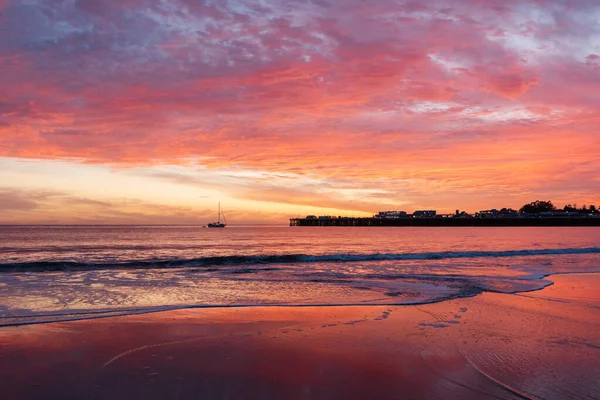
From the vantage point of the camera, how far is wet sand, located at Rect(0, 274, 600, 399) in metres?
6.25

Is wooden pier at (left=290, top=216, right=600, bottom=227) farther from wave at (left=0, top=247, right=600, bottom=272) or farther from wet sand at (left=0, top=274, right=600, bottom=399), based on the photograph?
wet sand at (left=0, top=274, right=600, bottom=399)

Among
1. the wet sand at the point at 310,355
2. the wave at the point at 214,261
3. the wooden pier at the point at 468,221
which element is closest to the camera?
the wet sand at the point at 310,355

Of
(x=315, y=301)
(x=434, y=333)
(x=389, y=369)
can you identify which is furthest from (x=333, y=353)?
(x=315, y=301)

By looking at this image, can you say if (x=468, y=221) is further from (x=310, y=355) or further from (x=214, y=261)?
(x=310, y=355)

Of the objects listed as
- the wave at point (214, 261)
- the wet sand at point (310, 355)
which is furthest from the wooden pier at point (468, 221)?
the wet sand at point (310, 355)

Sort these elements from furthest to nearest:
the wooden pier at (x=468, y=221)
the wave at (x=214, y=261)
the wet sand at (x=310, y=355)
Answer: the wooden pier at (x=468, y=221), the wave at (x=214, y=261), the wet sand at (x=310, y=355)

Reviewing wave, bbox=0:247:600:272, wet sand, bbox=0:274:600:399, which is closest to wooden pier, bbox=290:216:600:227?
wave, bbox=0:247:600:272

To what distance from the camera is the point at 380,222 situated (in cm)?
19062

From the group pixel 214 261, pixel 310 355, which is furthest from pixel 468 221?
pixel 310 355

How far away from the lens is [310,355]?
26.1ft

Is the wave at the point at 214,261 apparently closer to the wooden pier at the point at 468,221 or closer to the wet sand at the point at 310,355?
the wet sand at the point at 310,355

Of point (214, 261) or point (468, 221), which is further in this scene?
point (468, 221)

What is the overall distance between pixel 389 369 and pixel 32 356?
599cm

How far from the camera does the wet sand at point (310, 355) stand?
246 inches
